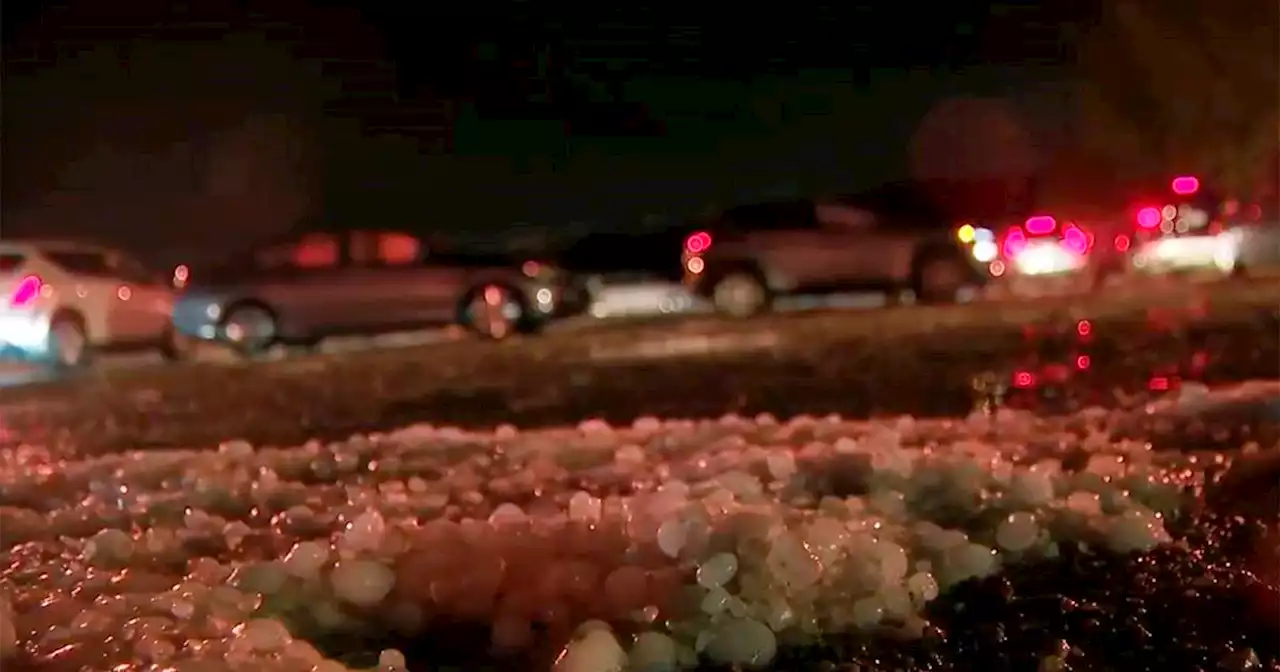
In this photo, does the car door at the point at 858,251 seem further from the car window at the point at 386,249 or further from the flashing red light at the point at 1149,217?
the car window at the point at 386,249

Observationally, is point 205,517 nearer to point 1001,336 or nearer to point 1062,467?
point 1062,467

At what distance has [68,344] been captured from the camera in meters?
8.77

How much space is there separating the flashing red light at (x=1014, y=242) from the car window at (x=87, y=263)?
7.92 m

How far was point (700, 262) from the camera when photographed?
13.0 metres

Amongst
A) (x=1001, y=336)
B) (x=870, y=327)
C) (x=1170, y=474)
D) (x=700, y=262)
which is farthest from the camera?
(x=700, y=262)

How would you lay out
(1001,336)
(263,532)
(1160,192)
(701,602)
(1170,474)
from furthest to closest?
(1160,192) → (1001,336) → (1170,474) → (263,532) → (701,602)

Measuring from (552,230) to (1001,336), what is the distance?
3789 millimetres

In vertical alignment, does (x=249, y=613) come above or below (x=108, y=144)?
below

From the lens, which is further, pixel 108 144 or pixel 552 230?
pixel 552 230

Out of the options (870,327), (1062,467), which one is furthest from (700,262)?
(1062,467)

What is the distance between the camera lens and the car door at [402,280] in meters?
11.9

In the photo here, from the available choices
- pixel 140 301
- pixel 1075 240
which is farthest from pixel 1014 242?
pixel 140 301

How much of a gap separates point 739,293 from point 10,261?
645 centimetres

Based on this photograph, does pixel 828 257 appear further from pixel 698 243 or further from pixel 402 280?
pixel 402 280
